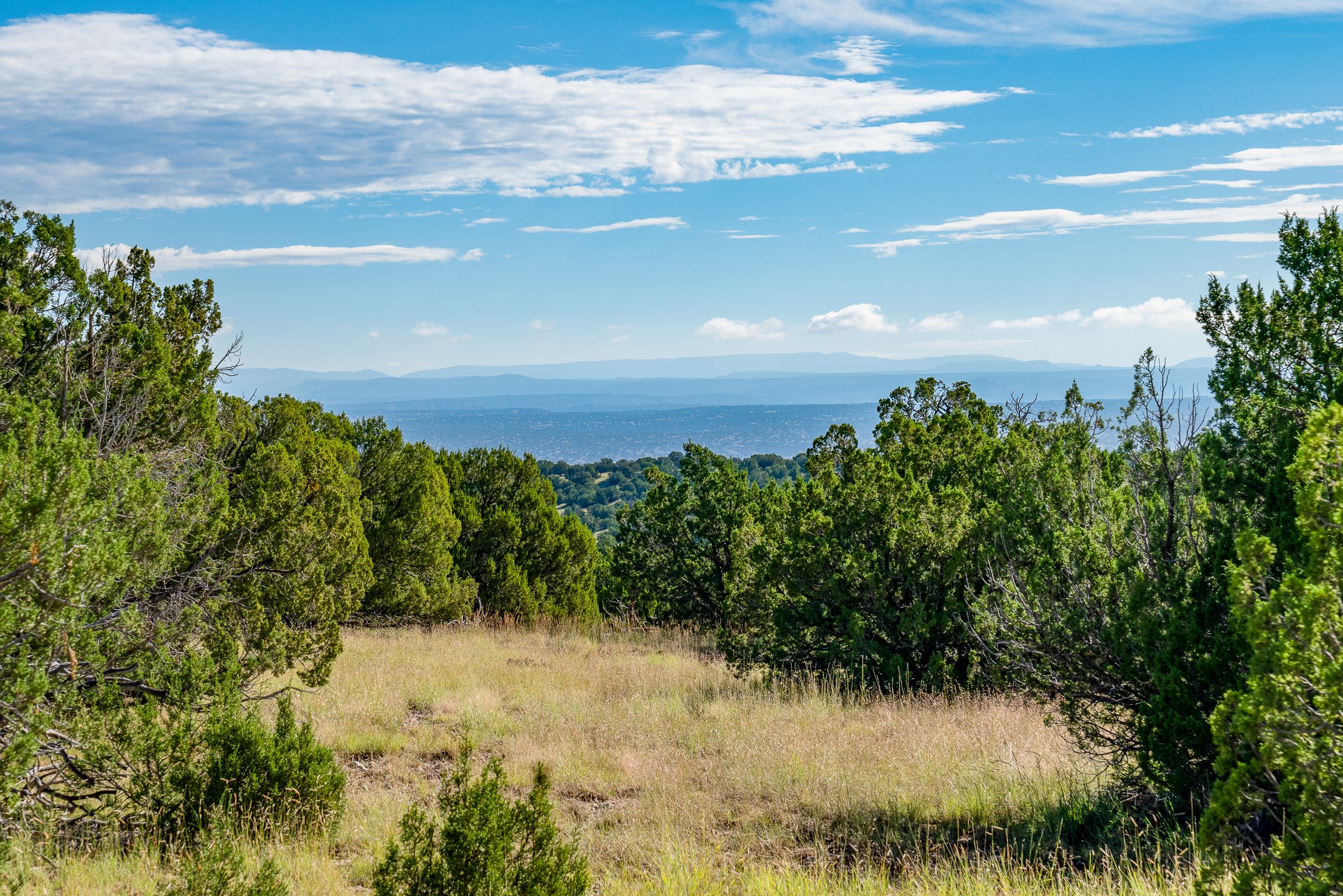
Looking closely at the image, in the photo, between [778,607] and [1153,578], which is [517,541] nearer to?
[778,607]

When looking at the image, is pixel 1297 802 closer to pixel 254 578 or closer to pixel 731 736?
pixel 731 736

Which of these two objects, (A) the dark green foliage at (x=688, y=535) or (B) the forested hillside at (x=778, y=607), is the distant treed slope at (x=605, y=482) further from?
(B) the forested hillside at (x=778, y=607)

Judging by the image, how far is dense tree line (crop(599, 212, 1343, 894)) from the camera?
256cm

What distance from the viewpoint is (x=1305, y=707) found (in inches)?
97.7

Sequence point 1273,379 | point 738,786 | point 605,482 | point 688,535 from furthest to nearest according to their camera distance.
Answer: point 605,482, point 688,535, point 738,786, point 1273,379

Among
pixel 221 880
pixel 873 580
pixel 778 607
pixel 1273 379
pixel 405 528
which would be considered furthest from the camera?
pixel 405 528

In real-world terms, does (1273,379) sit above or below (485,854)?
above

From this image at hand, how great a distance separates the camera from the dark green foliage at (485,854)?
3484 millimetres

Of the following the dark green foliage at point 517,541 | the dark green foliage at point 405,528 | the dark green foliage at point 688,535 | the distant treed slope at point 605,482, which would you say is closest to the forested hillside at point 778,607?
the dark green foliage at point 405,528

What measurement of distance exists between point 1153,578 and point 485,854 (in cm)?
434

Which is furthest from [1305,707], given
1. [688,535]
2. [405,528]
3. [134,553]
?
[405,528]

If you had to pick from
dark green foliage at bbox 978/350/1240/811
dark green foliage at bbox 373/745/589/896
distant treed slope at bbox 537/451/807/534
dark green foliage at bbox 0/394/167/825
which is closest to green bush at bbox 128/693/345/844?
dark green foliage at bbox 0/394/167/825

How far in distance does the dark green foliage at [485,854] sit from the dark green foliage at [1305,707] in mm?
2488

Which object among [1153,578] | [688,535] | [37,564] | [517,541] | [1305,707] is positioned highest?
[37,564]
